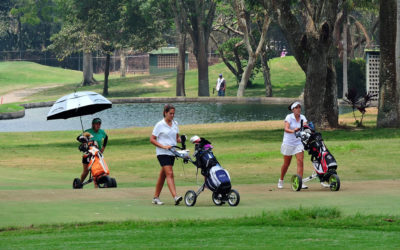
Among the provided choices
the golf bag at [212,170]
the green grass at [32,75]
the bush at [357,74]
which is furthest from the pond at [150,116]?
the green grass at [32,75]

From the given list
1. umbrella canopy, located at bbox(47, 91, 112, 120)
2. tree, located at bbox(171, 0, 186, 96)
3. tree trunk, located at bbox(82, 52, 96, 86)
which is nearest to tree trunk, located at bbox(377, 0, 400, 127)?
umbrella canopy, located at bbox(47, 91, 112, 120)

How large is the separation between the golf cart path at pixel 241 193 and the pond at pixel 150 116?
27.9 metres

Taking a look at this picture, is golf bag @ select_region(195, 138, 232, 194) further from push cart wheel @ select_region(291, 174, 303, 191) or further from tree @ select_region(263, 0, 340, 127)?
tree @ select_region(263, 0, 340, 127)

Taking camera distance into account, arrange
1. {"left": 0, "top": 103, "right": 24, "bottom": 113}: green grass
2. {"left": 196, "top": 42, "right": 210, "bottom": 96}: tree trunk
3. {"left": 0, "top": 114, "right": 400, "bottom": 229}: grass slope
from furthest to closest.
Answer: {"left": 196, "top": 42, "right": 210, "bottom": 96}: tree trunk → {"left": 0, "top": 103, "right": 24, "bottom": 113}: green grass → {"left": 0, "top": 114, "right": 400, "bottom": 229}: grass slope

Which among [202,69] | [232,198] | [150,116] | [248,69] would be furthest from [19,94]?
[232,198]

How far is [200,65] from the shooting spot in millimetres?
66625

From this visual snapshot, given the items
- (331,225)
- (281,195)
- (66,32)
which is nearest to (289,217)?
(331,225)

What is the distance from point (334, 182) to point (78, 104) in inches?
225

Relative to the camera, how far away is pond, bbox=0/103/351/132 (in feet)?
149

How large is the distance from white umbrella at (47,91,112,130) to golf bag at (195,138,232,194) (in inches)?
190

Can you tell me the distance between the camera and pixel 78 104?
17859 mm

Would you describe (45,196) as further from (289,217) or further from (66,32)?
(66,32)

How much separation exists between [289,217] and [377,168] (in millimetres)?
9973

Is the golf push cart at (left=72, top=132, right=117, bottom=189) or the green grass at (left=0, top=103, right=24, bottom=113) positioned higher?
the golf push cart at (left=72, top=132, right=117, bottom=189)
